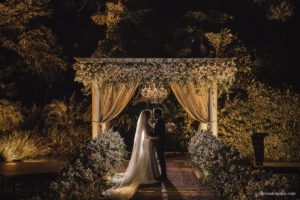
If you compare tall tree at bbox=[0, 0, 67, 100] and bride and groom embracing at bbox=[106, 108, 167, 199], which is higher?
tall tree at bbox=[0, 0, 67, 100]

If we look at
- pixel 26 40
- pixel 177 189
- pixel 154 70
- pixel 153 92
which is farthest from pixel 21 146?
pixel 177 189

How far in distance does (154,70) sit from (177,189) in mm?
3286

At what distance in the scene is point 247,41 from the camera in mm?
18016

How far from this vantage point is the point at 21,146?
38.3ft

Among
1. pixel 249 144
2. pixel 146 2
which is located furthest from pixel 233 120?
pixel 146 2

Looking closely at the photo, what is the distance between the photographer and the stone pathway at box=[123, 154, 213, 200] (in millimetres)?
7023

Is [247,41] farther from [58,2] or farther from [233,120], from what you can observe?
[58,2]

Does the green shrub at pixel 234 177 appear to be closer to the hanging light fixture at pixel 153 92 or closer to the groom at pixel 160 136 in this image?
the groom at pixel 160 136

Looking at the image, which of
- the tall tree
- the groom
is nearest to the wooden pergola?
the groom

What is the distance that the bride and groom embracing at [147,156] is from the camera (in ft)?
27.2

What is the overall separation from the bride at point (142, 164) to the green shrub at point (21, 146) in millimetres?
4085

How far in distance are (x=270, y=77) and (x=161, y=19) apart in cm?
619

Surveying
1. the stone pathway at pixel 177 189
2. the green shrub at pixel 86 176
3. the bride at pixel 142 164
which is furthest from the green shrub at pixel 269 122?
the green shrub at pixel 86 176

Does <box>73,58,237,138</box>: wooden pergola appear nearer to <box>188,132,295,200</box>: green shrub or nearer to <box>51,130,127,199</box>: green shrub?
<box>51,130,127,199</box>: green shrub
